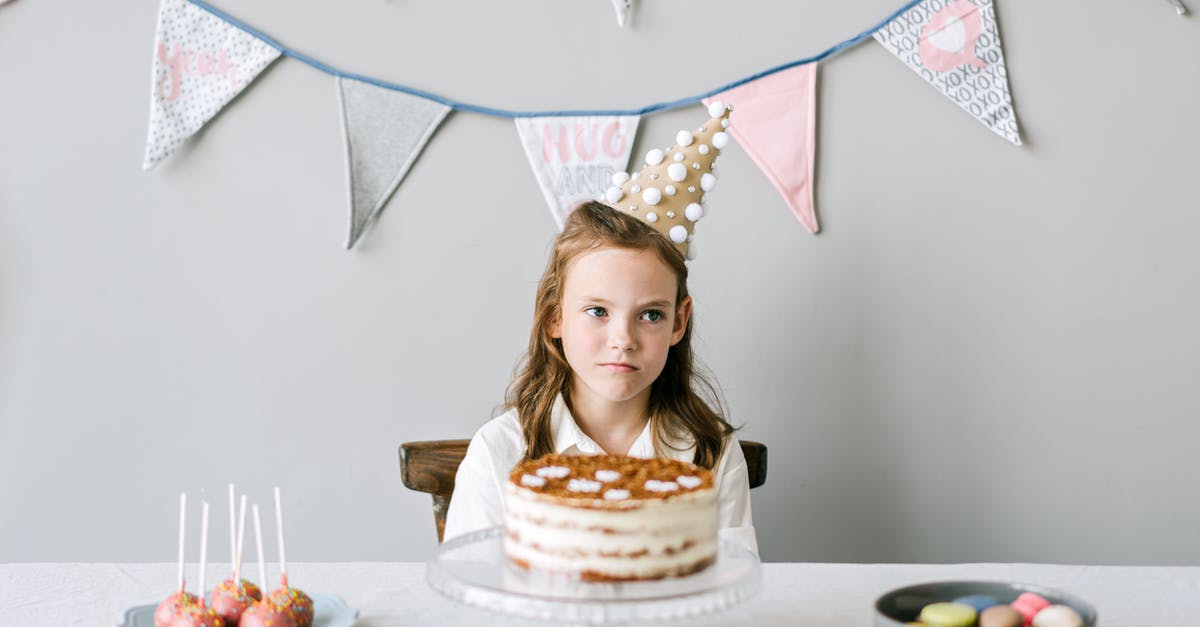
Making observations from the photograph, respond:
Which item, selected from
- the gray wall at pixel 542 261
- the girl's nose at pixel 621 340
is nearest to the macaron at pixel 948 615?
the girl's nose at pixel 621 340

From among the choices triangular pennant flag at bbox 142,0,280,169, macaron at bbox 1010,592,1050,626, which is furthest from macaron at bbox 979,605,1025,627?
triangular pennant flag at bbox 142,0,280,169

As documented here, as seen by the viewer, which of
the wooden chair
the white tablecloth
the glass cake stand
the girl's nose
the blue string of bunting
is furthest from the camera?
the blue string of bunting

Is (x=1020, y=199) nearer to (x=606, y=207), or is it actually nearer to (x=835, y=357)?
(x=835, y=357)

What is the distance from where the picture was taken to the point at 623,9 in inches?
70.4

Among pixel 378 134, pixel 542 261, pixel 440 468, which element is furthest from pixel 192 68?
pixel 440 468

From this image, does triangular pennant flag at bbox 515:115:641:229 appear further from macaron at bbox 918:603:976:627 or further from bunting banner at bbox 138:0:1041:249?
macaron at bbox 918:603:976:627

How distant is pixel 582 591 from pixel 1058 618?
0.39 metres

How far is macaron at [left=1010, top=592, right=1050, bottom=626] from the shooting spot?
934 mm

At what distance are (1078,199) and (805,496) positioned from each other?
66cm

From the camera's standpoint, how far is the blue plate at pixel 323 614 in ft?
3.45

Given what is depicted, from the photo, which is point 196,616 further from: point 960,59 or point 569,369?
point 960,59

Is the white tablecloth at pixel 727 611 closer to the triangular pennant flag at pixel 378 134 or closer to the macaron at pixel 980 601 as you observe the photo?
the macaron at pixel 980 601

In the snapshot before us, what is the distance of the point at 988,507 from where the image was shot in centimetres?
183

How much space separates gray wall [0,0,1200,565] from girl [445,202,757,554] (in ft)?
0.64
